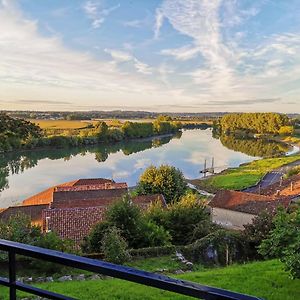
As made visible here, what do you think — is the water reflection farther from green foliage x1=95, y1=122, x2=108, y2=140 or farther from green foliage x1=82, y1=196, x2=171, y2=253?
green foliage x1=82, y1=196, x2=171, y2=253

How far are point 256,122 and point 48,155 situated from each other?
242ft

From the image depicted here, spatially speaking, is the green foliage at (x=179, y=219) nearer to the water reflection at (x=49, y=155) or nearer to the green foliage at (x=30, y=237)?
the green foliage at (x=30, y=237)

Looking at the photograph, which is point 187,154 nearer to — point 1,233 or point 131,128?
point 131,128

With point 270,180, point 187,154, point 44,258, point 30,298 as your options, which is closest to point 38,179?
point 270,180

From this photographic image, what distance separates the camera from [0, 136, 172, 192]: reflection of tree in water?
167 ft

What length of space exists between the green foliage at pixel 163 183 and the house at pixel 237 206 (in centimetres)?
421

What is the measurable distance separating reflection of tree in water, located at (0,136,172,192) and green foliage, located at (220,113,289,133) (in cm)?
4632

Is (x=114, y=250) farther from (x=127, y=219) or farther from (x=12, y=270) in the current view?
(x=12, y=270)

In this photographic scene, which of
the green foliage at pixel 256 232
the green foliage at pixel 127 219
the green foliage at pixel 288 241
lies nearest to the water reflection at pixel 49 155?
the green foliage at pixel 127 219

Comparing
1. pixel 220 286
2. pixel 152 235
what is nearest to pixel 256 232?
pixel 152 235

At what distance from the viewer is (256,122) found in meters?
120

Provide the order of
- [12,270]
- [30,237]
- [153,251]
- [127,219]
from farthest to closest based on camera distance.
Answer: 1. [127,219]
2. [153,251]
3. [30,237]
4. [12,270]

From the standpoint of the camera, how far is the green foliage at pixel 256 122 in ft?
379

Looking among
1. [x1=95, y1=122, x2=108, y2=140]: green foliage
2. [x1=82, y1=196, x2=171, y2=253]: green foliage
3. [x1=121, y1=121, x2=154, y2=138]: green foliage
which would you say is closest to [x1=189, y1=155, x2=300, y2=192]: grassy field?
[x1=82, y1=196, x2=171, y2=253]: green foliage
